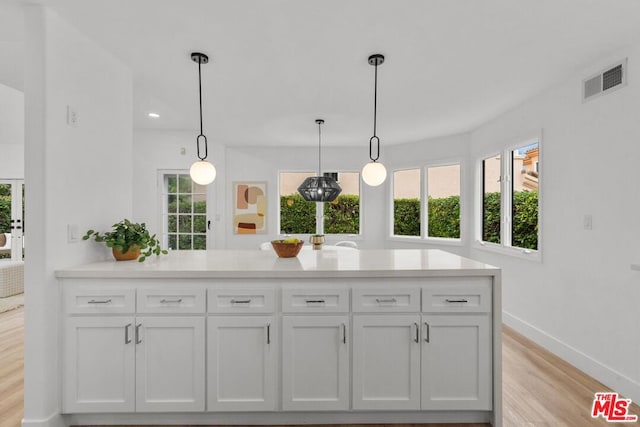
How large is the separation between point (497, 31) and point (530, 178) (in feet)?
6.47

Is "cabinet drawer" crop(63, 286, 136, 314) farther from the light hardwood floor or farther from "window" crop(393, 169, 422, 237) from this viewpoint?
"window" crop(393, 169, 422, 237)

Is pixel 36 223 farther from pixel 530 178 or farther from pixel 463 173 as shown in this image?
pixel 463 173

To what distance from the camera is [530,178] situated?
367 cm

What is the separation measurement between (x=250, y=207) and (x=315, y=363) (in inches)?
158

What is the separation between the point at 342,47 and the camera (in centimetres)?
247

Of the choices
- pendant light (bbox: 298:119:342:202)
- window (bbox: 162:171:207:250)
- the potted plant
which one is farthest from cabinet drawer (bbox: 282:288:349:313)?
window (bbox: 162:171:207:250)

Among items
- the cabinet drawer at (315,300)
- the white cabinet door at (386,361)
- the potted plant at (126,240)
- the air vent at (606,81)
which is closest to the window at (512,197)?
the air vent at (606,81)

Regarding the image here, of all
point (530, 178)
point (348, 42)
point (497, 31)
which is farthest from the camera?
point (530, 178)

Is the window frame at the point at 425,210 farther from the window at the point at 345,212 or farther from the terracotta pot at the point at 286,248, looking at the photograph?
the terracotta pot at the point at 286,248

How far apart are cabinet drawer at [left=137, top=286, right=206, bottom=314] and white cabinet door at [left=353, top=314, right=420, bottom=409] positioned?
93 centimetres

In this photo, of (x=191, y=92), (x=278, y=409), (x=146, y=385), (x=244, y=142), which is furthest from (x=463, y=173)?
(x=146, y=385)

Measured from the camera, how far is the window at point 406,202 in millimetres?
5668

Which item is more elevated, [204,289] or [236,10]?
[236,10]

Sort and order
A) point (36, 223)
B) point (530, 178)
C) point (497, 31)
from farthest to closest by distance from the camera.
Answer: point (530, 178) < point (497, 31) < point (36, 223)
